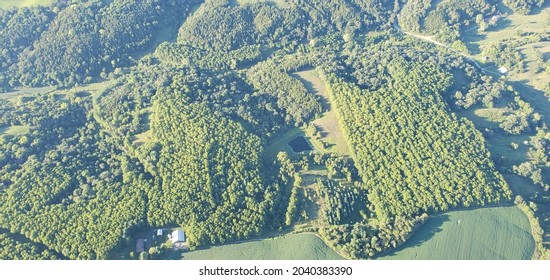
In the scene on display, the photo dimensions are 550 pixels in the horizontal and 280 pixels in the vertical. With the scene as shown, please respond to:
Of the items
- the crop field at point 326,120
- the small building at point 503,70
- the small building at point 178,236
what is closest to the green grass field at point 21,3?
the crop field at point 326,120

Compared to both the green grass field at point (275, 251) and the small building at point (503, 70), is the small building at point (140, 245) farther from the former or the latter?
the small building at point (503, 70)

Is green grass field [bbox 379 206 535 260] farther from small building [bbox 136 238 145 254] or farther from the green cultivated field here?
the green cultivated field

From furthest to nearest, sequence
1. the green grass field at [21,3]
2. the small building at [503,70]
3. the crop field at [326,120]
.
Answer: the green grass field at [21,3], the small building at [503,70], the crop field at [326,120]

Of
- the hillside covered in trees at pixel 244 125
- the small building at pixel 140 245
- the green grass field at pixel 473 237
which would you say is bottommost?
the green grass field at pixel 473 237

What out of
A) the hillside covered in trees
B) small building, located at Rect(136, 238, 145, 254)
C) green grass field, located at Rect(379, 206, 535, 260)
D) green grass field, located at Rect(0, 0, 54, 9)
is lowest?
green grass field, located at Rect(379, 206, 535, 260)

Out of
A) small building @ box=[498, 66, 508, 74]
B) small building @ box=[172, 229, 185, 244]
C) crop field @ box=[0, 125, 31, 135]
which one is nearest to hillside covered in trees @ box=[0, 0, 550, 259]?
crop field @ box=[0, 125, 31, 135]

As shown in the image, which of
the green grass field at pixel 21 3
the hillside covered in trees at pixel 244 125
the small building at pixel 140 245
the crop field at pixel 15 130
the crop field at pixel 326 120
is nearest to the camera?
the small building at pixel 140 245
